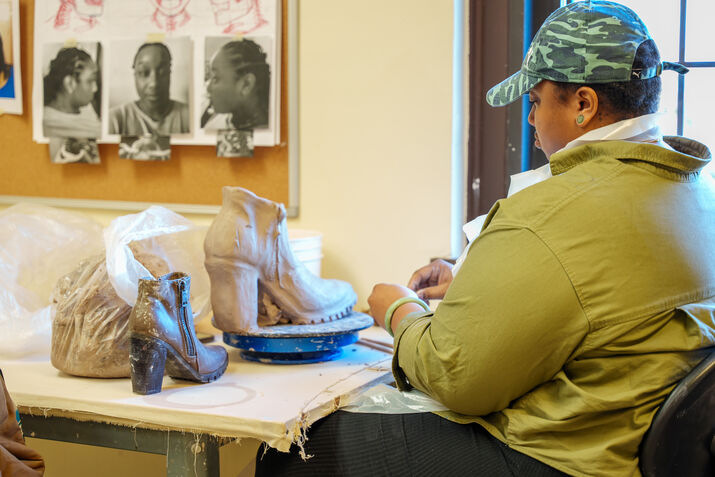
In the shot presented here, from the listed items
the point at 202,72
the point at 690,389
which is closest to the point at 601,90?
the point at 690,389

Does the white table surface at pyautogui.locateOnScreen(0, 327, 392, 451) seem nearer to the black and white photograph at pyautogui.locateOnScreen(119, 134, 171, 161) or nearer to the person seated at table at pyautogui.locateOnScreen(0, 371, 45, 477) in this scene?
the person seated at table at pyautogui.locateOnScreen(0, 371, 45, 477)

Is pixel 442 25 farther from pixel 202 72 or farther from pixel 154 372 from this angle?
pixel 154 372

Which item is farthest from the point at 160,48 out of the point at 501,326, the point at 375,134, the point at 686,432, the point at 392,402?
the point at 686,432

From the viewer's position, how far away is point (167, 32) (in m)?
2.05

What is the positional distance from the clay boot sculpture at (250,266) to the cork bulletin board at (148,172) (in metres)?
0.46

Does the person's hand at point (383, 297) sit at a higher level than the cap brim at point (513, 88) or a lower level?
lower

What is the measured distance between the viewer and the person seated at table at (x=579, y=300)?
979mm

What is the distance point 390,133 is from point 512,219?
2.96 feet

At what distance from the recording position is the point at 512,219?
1.03 m

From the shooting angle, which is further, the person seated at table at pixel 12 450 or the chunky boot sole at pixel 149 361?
the chunky boot sole at pixel 149 361

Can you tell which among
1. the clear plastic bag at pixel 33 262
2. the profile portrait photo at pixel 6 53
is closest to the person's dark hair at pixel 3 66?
the profile portrait photo at pixel 6 53

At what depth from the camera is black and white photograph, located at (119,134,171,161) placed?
81.3 inches

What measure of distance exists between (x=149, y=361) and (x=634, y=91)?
891 millimetres

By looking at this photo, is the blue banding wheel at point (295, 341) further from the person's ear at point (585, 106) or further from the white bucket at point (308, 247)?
the person's ear at point (585, 106)
